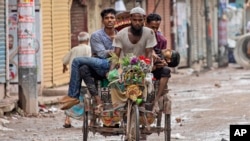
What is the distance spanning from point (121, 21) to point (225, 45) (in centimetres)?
2848

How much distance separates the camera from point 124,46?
11.3m

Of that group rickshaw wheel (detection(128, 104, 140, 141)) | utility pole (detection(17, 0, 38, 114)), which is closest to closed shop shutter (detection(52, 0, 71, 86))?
utility pole (detection(17, 0, 38, 114))

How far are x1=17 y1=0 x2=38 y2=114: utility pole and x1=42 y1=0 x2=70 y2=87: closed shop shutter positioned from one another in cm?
453

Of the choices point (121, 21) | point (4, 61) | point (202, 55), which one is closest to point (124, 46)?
point (121, 21)

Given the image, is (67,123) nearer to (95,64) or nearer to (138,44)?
(95,64)

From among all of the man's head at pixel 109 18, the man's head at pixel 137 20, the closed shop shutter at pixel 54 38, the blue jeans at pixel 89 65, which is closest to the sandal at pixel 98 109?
the blue jeans at pixel 89 65

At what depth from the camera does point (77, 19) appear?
2570cm

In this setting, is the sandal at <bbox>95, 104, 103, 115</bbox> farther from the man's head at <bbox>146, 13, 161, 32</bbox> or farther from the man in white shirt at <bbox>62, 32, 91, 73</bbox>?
the man in white shirt at <bbox>62, 32, 91, 73</bbox>

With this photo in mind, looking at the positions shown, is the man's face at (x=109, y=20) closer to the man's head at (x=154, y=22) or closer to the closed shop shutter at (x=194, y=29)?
the man's head at (x=154, y=22)

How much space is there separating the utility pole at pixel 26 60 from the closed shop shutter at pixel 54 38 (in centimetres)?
453

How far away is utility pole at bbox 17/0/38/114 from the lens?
17.0 meters

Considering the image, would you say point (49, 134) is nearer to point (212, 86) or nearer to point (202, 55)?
point (212, 86)

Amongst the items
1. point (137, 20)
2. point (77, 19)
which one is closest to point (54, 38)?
point (77, 19)

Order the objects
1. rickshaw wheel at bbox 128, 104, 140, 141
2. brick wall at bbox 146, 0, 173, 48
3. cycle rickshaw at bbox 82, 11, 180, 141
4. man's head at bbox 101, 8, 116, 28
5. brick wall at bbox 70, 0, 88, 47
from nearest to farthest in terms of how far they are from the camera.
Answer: rickshaw wheel at bbox 128, 104, 140, 141, cycle rickshaw at bbox 82, 11, 180, 141, man's head at bbox 101, 8, 116, 28, brick wall at bbox 70, 0, 88, 47, brick wall at bbox 146, 0, 173, 48
